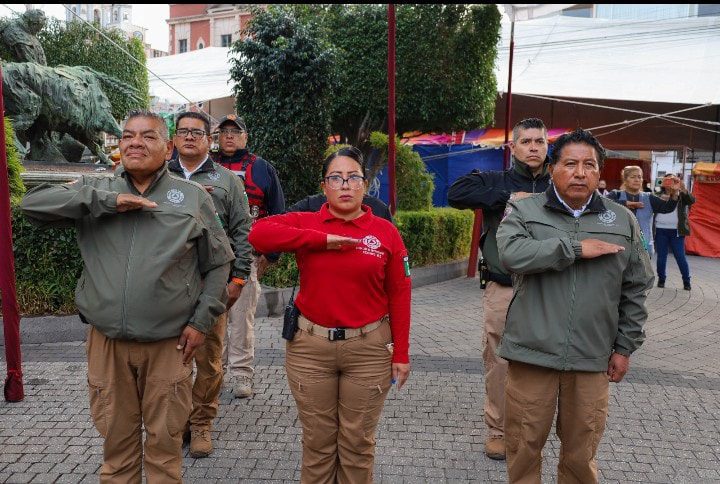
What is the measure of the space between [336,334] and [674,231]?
8927 mm

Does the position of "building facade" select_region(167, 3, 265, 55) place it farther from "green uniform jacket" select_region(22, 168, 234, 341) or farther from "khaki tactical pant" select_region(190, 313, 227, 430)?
"green uniform jacket" select_region(22, 168, 234, 341)

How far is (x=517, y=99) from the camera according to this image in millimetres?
18438

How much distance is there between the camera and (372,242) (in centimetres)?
292

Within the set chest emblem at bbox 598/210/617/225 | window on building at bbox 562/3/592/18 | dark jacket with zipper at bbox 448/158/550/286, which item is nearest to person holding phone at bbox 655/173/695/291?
window on building at bbox 562/3/592/18

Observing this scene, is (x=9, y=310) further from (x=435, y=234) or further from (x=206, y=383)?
(x=435, y=234)

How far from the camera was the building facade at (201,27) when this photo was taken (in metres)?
55.1

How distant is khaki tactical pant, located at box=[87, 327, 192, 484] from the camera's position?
2844mm

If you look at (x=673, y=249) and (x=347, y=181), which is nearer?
(x=347, y=181)

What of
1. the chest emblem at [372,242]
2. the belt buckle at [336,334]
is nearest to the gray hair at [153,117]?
the chest emblem at [372,242]

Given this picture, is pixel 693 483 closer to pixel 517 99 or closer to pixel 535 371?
pixel 535 371

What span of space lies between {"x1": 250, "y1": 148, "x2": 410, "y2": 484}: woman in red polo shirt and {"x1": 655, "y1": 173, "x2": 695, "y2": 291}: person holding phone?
831 centimetres

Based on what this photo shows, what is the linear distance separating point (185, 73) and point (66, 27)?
19.4 ft

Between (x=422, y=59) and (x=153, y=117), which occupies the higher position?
(x=422, y=59)

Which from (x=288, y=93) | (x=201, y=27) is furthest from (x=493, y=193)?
(x=201, y=27)
